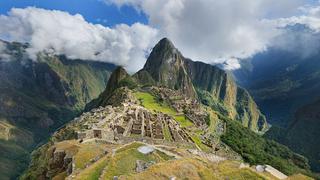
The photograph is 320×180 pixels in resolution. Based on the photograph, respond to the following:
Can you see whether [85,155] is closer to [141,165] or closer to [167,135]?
[141,165]

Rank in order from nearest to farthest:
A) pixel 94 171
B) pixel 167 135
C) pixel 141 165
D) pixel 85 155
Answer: pixel 141 165, pixel 94 171, pixel 85 155, pixel 167 135

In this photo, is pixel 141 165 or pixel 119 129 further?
pixel 119 129

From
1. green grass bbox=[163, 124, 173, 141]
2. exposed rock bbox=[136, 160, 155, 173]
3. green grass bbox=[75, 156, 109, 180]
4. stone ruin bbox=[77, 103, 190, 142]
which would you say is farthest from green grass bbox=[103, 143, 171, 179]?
green grass bbox=[163, 124, 173, 141]

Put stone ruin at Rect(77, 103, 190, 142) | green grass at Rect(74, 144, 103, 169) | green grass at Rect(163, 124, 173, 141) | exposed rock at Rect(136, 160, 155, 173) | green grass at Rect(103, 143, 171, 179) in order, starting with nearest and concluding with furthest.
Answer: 1. exposed rock at Rect(136, 160, 155, 173)
2. green grass at Rect(103, 143, 171, 179)
3. green grass at Rect(74, 144, 103, 169)
4. stone ruin at Rect(77, 103, 190, 142)
5. green grass at Rect(163, 124, 173, 141)

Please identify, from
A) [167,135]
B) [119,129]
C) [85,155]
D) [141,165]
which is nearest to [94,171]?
[141,165]

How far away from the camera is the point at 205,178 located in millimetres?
36781

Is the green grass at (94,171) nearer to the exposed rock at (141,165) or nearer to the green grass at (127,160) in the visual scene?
the green grass at (127,160)

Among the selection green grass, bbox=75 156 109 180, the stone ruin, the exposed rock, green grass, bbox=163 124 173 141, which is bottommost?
green grass, bbox=75 156 109 180

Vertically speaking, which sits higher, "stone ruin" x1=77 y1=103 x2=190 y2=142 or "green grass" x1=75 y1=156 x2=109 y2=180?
"stone ruin" x1=77 y1=103 x2=190 y2=142

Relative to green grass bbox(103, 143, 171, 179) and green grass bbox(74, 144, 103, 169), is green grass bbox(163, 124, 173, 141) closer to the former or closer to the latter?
green grass bbox(74, 144, 103, 169)

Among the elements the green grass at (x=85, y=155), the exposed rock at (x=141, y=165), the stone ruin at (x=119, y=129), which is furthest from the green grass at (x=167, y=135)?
the exposed rock at (x=141, y=165)

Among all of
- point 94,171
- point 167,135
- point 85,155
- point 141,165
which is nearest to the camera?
point 141,165

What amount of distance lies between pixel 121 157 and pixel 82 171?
4403 mm

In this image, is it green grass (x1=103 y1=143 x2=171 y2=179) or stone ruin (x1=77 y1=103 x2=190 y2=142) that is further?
stone ruin (x1=77 y1=103 x2=190 y2=142)
